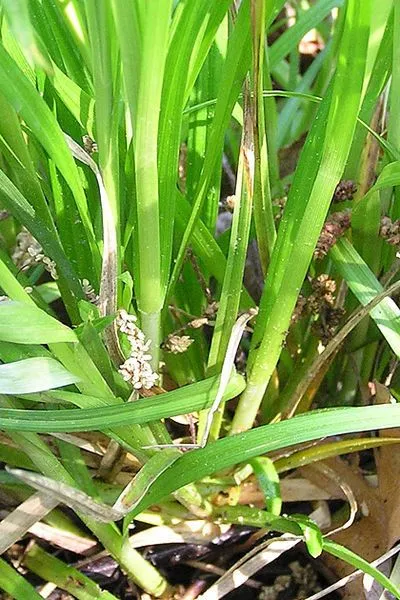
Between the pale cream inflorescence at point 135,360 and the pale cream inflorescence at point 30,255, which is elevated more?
the pale cream inflorescence at point 30,255

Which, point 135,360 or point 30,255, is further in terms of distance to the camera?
point 30,255

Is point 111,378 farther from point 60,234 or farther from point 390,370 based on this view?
point 390,370

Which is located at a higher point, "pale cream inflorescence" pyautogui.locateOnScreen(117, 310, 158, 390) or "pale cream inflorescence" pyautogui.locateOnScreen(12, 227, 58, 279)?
"pale cream inflorescence" pyautogui.locateOnScreen(12, 227, 58, 279)

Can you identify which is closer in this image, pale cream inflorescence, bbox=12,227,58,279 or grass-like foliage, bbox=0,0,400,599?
grass-like foliage, bbox=0,0,400,599

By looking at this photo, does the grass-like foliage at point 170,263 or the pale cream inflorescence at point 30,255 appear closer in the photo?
the grass-like foliage at point 170,263

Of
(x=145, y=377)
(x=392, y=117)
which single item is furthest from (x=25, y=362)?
(x=392, y=117)
